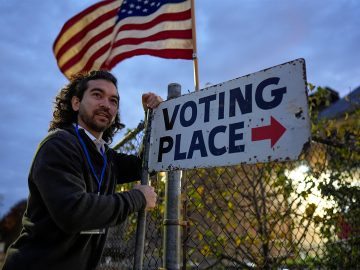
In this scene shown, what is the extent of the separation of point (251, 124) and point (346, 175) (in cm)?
260

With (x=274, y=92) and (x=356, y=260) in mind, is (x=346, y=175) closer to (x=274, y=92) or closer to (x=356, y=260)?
(x=356, y=260)

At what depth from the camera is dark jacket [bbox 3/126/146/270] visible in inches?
62.3

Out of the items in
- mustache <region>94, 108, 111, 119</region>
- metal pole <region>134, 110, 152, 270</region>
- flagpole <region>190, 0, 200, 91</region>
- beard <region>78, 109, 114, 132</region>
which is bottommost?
metal pole <region>134, 110, 152, 270</region>

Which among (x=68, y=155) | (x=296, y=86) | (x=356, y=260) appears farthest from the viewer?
(x=356, y=260)

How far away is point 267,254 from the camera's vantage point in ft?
13.0

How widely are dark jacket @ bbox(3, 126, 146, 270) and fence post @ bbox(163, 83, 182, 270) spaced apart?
200mm

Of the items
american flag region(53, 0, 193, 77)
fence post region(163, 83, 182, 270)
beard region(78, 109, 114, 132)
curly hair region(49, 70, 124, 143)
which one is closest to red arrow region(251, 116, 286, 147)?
fence post region(163, 83, 182, 270)

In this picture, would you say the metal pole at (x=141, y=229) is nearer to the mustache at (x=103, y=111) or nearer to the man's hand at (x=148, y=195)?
the man's hand at (x=148, y=195)

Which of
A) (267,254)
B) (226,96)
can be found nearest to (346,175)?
(267,254)

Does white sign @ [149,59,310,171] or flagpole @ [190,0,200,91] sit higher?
flagpole @ [190,0,200,91]

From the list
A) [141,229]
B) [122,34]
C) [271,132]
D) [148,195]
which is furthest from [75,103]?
[122,34]

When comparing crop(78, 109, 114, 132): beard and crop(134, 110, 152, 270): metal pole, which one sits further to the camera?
crop(78, 109, 114, 132): beard

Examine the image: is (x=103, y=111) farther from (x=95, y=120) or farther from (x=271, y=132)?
(x=271, y=132)

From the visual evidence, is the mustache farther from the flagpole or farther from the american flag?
the american flag
